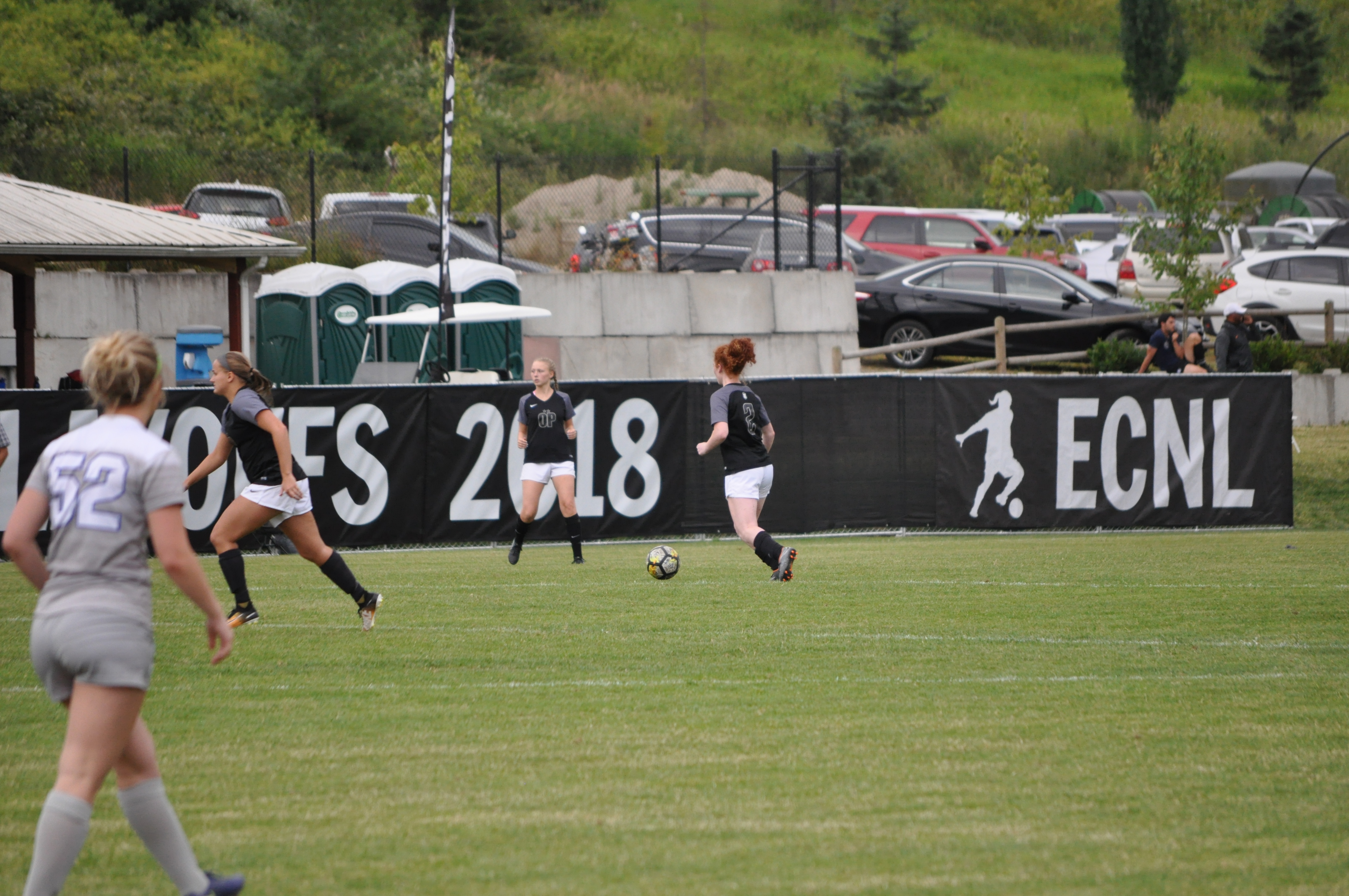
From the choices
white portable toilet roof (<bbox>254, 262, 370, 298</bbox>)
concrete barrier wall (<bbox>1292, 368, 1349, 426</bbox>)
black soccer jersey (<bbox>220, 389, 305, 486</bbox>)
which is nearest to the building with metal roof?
white portable toilet roof (<bbox>254, 262, 370, 298</bbox>)

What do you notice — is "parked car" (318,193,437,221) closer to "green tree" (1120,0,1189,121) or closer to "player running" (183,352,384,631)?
"player running" (183,352,384,631)

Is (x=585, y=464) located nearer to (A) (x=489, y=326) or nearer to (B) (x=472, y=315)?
(B) (x=472, y=315)

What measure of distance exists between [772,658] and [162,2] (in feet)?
141

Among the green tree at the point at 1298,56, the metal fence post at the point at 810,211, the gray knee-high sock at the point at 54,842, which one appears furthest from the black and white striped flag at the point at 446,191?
the green tree at the point at 1298,56

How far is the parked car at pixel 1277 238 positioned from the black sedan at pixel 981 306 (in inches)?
370

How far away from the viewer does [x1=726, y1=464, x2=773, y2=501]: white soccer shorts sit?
37.7ft

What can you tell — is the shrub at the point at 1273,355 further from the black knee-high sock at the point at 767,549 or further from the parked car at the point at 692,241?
the black knee-high sock at the point at 767,549

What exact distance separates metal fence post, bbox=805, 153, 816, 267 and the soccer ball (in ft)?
40.9

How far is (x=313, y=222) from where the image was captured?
23500mm

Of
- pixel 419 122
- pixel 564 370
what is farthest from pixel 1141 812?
pixel 419 122

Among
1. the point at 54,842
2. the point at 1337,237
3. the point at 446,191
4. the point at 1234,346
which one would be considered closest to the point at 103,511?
the point at 54,842

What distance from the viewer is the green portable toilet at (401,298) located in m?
22.7

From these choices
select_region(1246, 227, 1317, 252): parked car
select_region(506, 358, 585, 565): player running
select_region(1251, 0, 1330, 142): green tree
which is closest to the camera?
select_region(506, 358, 585, 565): player running

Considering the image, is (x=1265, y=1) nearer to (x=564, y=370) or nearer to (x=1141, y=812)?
(x=564, y=370)
